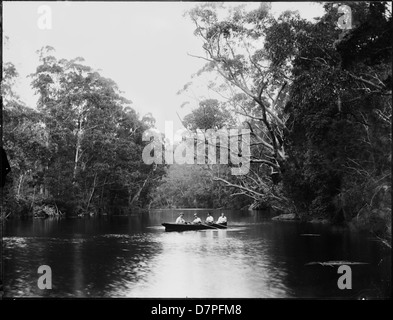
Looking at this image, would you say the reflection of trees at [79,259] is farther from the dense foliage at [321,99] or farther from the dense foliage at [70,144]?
the dense foliage at [321,99]

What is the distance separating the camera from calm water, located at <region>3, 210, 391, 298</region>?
6234 mm

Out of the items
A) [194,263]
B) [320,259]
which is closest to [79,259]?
[194,263]

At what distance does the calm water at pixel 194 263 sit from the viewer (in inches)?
245

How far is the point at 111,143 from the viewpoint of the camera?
17.4m

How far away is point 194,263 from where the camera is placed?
8312 mm

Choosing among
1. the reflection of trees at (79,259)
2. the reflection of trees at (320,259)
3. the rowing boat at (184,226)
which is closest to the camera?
the reflection of trees at (320,259)

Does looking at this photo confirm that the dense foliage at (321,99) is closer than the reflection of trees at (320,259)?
No

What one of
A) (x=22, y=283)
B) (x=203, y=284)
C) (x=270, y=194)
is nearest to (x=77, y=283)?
(x=22, y=283)

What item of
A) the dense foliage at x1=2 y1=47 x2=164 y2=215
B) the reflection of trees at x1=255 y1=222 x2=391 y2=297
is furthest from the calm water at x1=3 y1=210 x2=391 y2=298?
the dense foliage at x1=2 y1=47 x2=164 y2=215

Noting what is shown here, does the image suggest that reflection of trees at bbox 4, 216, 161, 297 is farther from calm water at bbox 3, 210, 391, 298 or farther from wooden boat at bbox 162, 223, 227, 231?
wooden boat at bbox 162, 223, 227, 231

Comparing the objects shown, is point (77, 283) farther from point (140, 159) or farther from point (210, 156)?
point (140, 159)

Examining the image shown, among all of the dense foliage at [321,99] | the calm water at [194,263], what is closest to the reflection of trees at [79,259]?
the calm water at [194,263]
